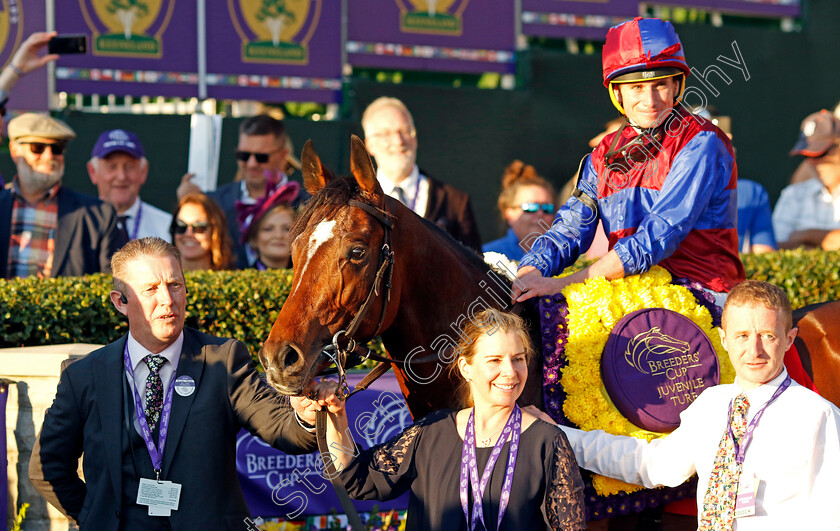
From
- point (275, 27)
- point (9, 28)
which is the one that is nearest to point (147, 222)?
point (9, 28)

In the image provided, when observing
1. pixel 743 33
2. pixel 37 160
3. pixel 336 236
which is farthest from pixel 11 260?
pixel 743 33

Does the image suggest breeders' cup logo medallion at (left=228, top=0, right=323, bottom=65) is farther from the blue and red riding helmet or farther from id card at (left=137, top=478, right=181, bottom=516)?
id card at (left=137, top=478, right=181, bottom=516)

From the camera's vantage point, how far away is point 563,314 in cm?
343

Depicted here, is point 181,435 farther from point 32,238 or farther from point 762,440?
point 32,238

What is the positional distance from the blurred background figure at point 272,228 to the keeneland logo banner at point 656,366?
3.08 metres

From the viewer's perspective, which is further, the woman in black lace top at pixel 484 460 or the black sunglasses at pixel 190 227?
the black sunglasses at pixel 190 227

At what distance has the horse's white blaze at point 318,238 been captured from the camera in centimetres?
300

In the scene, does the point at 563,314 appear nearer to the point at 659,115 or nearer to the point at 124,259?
the point at 659,115

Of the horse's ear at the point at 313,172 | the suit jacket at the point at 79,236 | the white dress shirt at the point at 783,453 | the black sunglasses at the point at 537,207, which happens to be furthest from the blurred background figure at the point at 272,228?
the white dress shirt at the point at 783,453

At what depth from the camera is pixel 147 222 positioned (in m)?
6.62

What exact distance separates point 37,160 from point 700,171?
440cm

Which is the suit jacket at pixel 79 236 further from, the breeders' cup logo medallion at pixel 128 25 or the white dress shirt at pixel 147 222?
the breeders' cup logo medallion at pixel 128 25

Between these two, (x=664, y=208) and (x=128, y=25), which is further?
(x=128, y=25)

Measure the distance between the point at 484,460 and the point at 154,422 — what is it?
118 cm
